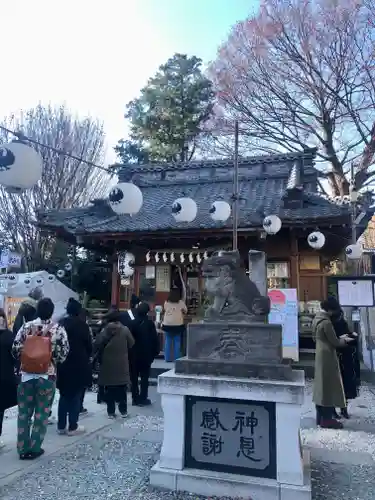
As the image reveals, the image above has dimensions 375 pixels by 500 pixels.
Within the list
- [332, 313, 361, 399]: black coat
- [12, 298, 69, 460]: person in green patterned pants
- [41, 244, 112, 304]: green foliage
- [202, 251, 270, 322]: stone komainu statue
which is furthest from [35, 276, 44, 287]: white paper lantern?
[332, 313, 361, 399]: black coat

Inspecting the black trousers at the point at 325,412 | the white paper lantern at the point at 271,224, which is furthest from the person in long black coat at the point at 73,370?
the white paper lantern at the point at 271,224

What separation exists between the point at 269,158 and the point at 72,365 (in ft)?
40.7

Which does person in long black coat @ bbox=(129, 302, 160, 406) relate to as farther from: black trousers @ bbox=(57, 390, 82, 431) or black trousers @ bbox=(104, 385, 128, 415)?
black trousers @ bbox=(57, 390, 82, 431)

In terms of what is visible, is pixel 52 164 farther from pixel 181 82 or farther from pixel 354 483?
pixel 354 483

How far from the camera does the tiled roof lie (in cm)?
1073

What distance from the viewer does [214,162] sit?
16.0 meters

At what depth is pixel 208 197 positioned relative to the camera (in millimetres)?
14117

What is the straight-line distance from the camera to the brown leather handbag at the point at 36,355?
14.7ft

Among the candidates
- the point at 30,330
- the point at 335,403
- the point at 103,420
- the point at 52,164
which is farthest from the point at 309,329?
the point at 52,164

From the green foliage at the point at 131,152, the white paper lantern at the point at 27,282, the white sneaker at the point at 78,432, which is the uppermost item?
the green foliage at the point at 131,152

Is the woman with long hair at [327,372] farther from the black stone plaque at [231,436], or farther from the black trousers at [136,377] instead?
the black trousers at [136,377]

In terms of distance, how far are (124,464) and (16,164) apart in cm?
372

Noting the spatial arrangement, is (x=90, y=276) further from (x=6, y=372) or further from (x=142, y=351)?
(x=6, y=372)

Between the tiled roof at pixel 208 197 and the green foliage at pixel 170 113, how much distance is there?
21.3 feet
